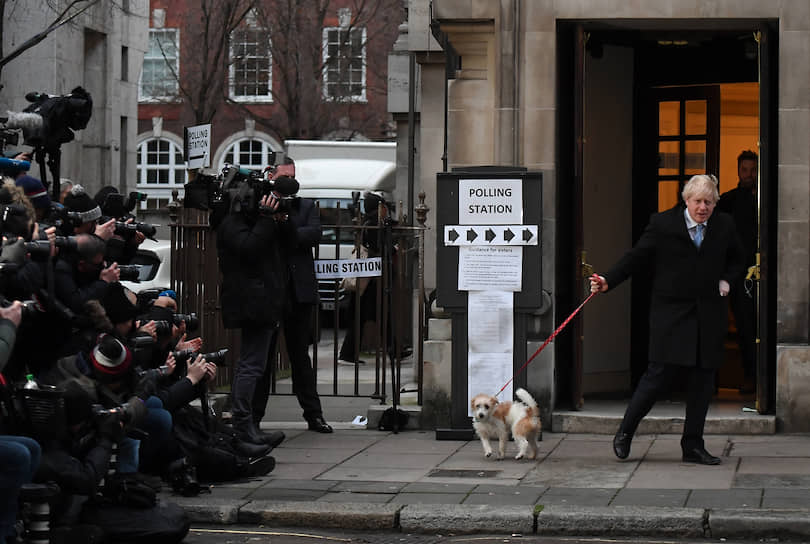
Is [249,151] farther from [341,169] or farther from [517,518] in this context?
[517,518]

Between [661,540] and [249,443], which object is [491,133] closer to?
[249,443]

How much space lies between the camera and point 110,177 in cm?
3459

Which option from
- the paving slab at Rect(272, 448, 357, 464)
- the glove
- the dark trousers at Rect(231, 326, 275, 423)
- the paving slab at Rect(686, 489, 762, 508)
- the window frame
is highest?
the window frame

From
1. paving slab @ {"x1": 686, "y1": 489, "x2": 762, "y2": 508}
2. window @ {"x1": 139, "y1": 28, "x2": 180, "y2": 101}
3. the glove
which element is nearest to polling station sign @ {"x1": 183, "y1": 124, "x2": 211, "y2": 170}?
paving slab @ {"x1": 686, "y1": 489, "x2": 762, "y2": 508}

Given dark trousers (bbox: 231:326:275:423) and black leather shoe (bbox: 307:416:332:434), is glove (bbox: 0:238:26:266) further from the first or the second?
black leather shoe (bbox: 307:416:332:434)

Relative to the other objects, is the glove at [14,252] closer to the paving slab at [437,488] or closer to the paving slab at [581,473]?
the paving slab at [437,488]

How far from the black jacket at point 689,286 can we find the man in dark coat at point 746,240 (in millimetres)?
2481

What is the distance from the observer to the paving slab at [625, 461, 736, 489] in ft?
29.1

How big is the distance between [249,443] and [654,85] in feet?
16.9

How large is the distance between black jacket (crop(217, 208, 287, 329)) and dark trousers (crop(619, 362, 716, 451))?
8.80 feet

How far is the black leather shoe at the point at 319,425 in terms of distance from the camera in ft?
37.8

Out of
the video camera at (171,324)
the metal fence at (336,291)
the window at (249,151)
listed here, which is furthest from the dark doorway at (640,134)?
the window at (249,151)

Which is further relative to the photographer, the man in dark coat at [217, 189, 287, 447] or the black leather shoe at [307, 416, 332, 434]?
the black leather shoe at [307, 416, 332, 434]

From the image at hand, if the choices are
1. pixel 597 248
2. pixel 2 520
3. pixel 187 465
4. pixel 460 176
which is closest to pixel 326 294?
pixel 597 248
